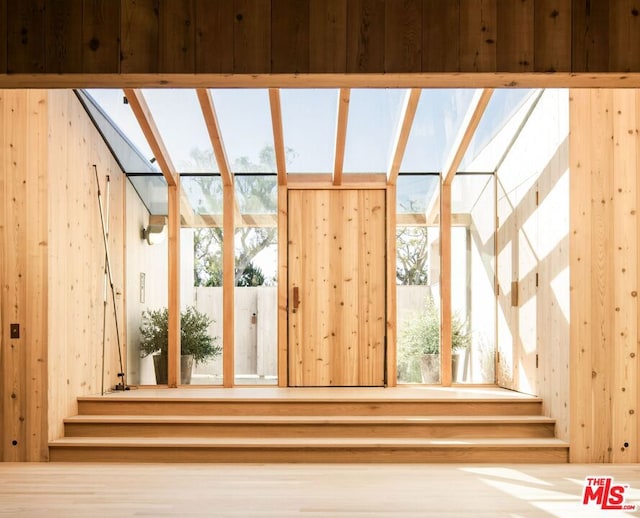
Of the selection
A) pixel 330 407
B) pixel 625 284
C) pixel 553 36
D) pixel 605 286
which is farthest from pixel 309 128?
pixel 553 36

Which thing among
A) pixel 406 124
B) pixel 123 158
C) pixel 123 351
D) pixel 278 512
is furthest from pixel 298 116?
pixel 278 512

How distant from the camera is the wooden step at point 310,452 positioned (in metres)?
4.84

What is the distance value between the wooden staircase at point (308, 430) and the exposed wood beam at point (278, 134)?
2.42 meters

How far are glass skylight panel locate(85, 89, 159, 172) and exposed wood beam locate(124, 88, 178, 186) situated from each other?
154mm

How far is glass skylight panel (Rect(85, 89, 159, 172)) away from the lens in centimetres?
576

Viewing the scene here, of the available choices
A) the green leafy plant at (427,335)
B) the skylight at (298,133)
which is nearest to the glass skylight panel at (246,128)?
the skylight at (298,133)

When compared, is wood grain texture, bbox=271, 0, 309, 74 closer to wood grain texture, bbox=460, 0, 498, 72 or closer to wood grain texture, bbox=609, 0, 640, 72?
wood grain texture, bbox=460, 0, 498, 72

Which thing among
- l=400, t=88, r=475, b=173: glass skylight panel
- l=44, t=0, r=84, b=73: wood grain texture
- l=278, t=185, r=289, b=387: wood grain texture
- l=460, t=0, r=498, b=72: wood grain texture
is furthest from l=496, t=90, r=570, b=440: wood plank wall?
l=44, t=0, r=84, b=73: wood grain texture

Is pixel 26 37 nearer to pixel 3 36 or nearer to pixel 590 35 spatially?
pixel 3 36

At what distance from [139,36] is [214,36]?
0.33 m

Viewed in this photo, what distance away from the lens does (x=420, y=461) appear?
4.85 metres

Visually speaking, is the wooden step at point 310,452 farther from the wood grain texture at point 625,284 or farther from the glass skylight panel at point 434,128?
the glass skylight panel at point 434,128

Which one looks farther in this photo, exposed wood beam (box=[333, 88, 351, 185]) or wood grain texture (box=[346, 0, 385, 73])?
exposed wood beam (box=[333, 88, 351, 185])

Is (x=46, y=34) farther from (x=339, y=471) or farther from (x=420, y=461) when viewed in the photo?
(x=420, y=461)
